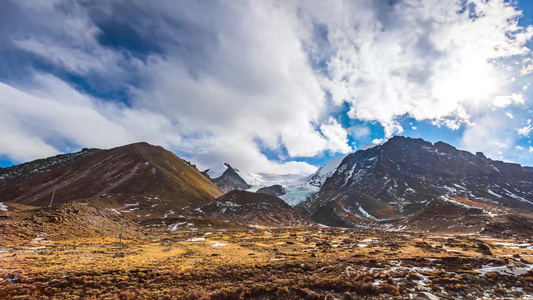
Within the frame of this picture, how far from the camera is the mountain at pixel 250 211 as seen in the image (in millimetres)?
136500

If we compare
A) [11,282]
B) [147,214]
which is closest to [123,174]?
[147,214]

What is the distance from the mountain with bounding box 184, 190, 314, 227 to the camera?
136500 mm

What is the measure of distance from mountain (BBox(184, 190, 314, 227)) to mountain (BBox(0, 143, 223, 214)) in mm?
18847

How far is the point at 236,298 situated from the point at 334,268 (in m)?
12.5

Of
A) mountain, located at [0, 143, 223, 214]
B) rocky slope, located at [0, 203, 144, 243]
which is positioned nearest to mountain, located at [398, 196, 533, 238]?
rocky slope, located at [0, 203, 144, 243]

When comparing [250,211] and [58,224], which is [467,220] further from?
[58,224]

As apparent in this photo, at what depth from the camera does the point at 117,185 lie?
153 metres

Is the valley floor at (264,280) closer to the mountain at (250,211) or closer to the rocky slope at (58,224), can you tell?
the rocky slope at (58,224)

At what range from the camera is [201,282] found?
19.7 metres

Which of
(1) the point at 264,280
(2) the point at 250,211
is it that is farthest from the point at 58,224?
(2) the point at 250,211

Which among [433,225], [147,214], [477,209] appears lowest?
[147,214]

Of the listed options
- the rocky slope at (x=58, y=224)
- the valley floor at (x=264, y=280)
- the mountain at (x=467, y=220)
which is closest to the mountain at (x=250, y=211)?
the mountain at (x=467, y=220)

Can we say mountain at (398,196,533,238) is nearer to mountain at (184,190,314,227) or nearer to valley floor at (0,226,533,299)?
mountain at (184,190,314,227)

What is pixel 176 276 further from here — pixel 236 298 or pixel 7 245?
pixel 7 245
